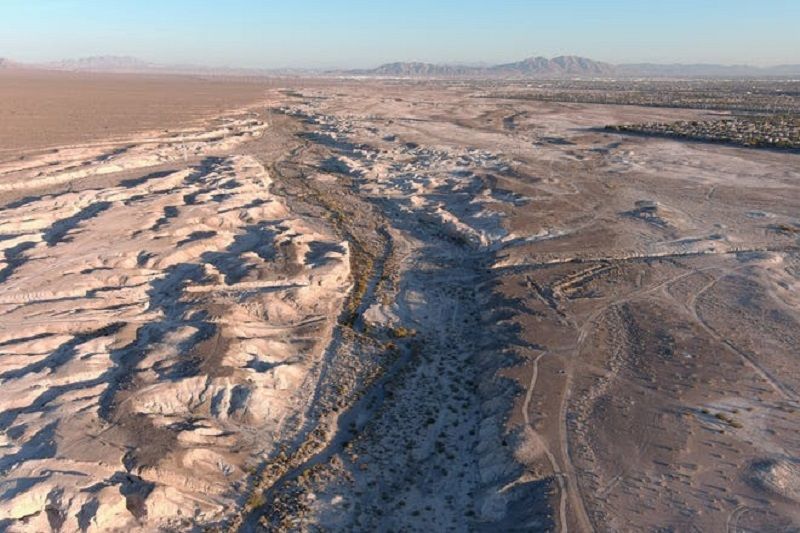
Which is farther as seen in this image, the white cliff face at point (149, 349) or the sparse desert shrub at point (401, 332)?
the sparse desert shrub at point (401, 332)

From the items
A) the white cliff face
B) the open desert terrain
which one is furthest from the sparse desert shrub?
the white cliff face

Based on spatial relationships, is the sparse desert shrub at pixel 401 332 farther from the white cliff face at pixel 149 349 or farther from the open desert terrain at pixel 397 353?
the white cliff face at pixel 149 349

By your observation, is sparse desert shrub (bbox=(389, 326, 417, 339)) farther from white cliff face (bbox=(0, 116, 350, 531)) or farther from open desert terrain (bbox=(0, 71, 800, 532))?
white cliff face (bbox=(0, 116, 350, 531))

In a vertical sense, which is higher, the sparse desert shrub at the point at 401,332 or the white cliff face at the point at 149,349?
the white cliff face at the point at 149,349

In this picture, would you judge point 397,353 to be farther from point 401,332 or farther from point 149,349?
point 149,349

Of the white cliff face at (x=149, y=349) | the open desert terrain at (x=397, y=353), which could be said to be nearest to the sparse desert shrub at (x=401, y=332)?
the open desert terrain at (x=397, y=353)

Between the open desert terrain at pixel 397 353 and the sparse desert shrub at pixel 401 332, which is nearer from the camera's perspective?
the open desert terrain at pixel 397 353

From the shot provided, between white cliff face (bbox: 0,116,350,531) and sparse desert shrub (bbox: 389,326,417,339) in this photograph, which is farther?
sparse desert shrub (bbox: 389,326,417,339)
